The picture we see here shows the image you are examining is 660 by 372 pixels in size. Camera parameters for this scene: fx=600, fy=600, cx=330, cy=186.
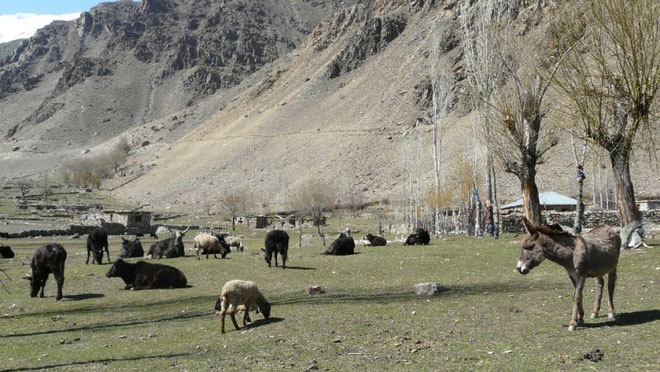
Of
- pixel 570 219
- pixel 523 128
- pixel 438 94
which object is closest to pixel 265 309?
pixel 523 128

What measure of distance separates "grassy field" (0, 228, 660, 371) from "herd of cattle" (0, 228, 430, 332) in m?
0.44

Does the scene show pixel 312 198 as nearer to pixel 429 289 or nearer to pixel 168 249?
pixel 168 249

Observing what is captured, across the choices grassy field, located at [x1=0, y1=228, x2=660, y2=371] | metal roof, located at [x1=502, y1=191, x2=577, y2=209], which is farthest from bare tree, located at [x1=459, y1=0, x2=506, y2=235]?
metal roof, located at [x1=502, y1=191, x2=577, y2=209]

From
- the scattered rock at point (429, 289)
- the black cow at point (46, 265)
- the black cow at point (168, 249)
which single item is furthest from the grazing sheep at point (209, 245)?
the scattered rock at point (429, 289)

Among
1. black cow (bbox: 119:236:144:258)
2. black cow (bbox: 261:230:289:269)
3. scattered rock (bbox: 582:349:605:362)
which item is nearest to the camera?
scattered rock (bbox: 582:349:605:362)

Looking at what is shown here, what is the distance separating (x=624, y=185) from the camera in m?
20.0

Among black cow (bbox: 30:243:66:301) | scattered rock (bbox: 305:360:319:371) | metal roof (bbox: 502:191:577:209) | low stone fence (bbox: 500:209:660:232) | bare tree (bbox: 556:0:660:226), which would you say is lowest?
scattered rock (bbox: 305:360:319:371)

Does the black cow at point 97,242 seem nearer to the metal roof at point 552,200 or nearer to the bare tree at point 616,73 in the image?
the bare tree at point 616,73

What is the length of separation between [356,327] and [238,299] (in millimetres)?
2277

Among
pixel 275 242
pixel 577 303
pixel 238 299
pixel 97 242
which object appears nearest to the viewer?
pixel 577 303

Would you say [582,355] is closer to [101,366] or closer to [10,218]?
[101,366]

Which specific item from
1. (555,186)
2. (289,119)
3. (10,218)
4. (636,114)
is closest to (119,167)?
(289,119)

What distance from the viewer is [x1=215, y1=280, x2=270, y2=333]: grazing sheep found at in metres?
11.0

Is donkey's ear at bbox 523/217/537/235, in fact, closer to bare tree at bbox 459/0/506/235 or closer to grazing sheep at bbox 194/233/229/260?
bare tree at bbox 459/0/506/235
